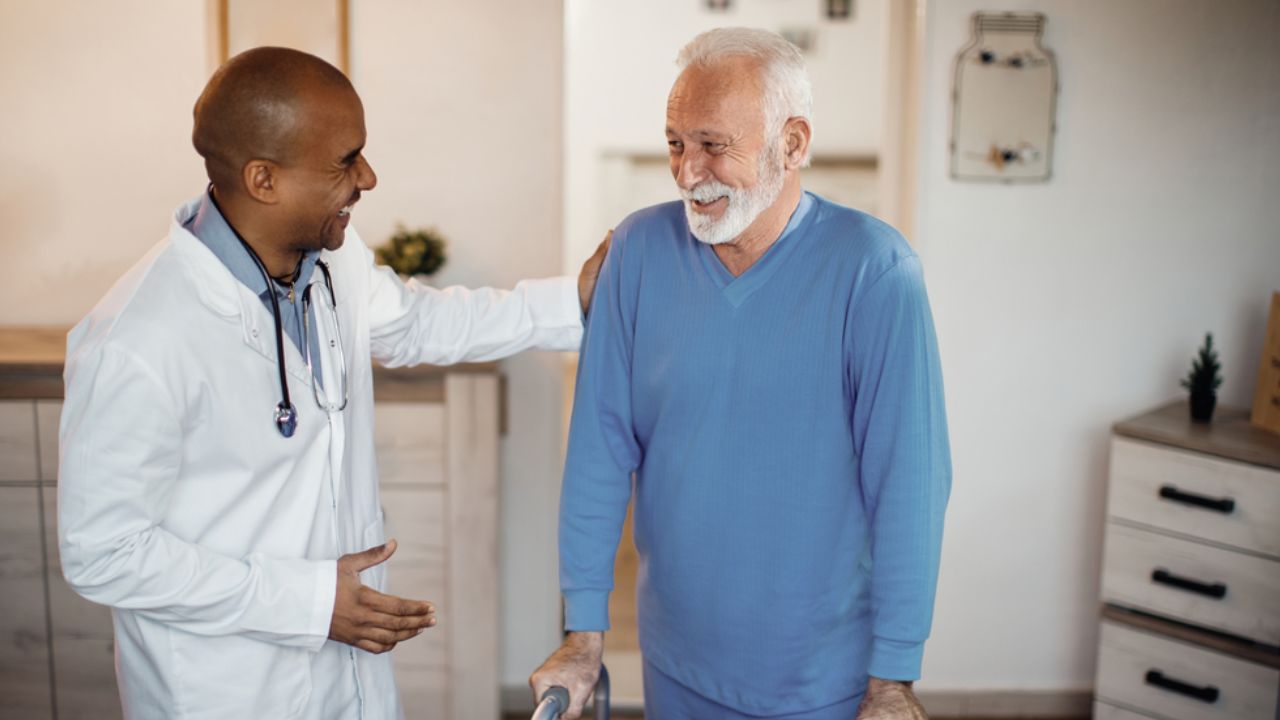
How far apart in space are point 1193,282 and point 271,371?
2.51m

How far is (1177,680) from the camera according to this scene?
2773 millimetres

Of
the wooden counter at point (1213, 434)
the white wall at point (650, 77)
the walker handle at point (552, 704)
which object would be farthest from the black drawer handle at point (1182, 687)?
the white wall at point (650, 77)

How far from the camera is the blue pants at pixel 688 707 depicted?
166 centimetres

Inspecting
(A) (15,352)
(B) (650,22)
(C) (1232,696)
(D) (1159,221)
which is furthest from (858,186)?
(A) (15,352)

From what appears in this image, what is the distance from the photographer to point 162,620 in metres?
1.55

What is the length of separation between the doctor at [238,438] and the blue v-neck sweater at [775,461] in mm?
372

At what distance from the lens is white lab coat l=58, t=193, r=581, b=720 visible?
142 cm

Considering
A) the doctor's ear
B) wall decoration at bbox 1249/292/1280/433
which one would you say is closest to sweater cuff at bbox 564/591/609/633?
the doctor's ear

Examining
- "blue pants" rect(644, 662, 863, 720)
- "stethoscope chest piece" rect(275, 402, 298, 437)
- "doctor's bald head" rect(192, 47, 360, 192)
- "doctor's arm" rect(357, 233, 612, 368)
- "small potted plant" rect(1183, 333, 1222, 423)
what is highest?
"doctor's bald head" rect(192, 47, 360, 192)

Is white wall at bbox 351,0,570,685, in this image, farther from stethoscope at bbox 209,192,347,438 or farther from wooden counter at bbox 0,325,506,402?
stethoscope at bbox 209,192,347,438

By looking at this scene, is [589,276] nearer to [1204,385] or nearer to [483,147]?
[483,147]

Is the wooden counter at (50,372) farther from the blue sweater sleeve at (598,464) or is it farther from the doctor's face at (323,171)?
the doctor's face at (323,171)

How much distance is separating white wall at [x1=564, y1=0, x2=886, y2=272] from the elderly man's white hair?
15.1ft

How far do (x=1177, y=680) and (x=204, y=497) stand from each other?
Answer: 2342 millimetres
